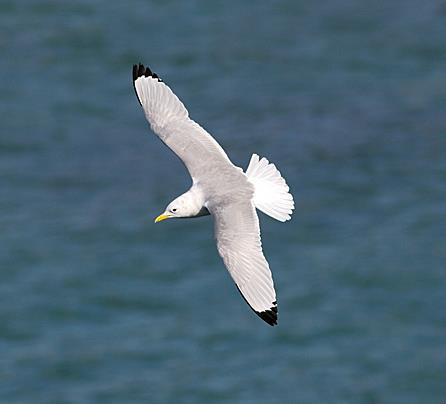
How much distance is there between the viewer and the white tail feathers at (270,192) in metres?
11.9

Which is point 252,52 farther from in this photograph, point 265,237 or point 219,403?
point 219,403

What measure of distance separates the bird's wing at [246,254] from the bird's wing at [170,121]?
3.53ft

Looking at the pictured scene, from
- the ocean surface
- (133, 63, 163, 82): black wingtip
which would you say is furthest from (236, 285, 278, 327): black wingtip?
the ocean surface

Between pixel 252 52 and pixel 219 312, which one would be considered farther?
pixel 252 52

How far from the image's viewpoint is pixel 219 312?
70.3 feet

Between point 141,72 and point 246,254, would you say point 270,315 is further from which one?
point 141,72

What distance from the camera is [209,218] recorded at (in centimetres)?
2406

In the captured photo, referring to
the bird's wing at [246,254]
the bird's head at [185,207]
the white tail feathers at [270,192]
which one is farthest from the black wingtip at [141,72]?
the bird's wing at [246,254]

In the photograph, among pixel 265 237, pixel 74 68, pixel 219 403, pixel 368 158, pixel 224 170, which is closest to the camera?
pixel 224 170

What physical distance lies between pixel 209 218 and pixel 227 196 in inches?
491

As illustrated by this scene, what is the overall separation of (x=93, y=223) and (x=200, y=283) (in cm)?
276

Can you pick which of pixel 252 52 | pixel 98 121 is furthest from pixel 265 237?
pixel 252 52

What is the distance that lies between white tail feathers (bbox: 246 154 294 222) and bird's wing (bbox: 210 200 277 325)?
29 cm

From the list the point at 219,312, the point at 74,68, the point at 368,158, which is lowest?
the point at 219,312
